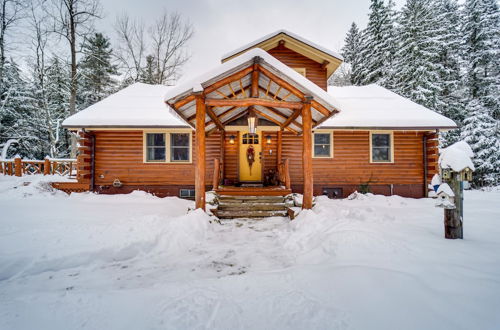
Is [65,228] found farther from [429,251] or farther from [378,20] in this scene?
[378,20]

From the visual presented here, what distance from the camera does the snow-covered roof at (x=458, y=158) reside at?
13.0ft

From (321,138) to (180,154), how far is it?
6752 millimetres

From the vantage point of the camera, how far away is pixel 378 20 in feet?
69.4

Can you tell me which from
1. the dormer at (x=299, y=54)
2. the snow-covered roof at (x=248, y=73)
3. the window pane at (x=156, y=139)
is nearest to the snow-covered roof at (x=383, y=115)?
the dormer at (x=299, y=54)

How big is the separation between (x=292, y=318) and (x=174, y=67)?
890 inches

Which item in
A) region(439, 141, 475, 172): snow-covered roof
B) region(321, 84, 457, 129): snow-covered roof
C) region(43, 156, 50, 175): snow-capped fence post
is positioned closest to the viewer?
region(439, 141, 475, 172): snow-covered roof

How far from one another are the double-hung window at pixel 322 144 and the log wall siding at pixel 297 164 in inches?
9.8

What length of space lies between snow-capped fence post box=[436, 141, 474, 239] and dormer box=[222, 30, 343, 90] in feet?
25.5

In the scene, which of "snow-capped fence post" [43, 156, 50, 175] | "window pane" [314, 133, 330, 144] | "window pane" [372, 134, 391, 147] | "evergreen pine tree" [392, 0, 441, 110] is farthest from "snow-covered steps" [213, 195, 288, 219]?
"evergreen pine tree" [392, 0, 441, 110]

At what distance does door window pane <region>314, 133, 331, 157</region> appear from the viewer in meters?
10.7

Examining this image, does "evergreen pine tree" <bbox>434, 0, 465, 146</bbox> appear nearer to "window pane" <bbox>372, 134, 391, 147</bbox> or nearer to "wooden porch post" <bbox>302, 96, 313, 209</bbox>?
"window pane" <bbox>372, 134, 391, 147</bbox>

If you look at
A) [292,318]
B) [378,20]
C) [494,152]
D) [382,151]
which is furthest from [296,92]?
[378,20]

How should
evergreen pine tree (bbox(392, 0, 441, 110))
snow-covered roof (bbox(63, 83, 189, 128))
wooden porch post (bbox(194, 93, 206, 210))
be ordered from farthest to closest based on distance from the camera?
1. evergreen pine tree (bbox(392, 0, 441, 110))
2. snow-covered roof (bbox(63, 83, 189, 128))
3. wooden porch post (bbox(194, 93, 206, 210))

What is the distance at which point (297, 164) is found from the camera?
10664 millimetres
